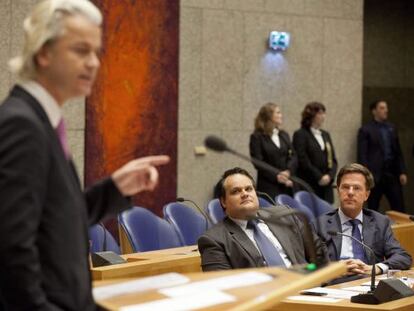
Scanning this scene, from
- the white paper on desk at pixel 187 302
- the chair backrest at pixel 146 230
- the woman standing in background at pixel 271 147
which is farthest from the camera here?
the woman standing in background at pixel 271 147

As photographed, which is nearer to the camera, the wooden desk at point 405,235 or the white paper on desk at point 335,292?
the white paper on desk at point 335,292

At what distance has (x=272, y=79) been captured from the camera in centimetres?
1168

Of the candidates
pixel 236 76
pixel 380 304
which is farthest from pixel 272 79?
pixel 380 304

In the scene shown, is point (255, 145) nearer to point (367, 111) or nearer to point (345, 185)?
point (345, 185)

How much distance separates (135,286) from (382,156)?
980 centimetres

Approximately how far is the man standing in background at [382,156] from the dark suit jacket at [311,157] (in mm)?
1176

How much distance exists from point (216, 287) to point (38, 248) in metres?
0.48

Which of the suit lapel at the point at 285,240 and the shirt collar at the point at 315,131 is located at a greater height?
the shirt collar at the point at 315,131

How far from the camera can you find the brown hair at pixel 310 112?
10.7 meters

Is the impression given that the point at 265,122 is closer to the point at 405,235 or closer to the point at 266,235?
the point at 405,235

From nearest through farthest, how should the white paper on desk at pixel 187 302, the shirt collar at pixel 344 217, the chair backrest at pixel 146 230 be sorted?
the white paper on desk at pixel 187 302 → the shirt collar at pixel 344 217 → the chair backrest at pixel 146 230

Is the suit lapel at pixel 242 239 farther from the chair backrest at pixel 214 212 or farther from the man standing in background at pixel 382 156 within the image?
the man standing in background at pixel 382 156

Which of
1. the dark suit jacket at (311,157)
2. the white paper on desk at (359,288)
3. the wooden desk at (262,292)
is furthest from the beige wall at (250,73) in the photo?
the wooden desk at (262,292)

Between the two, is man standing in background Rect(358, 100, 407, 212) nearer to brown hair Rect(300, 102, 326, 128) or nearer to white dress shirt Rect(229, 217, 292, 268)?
brown hair Rect(300, 102, 326, 128)
